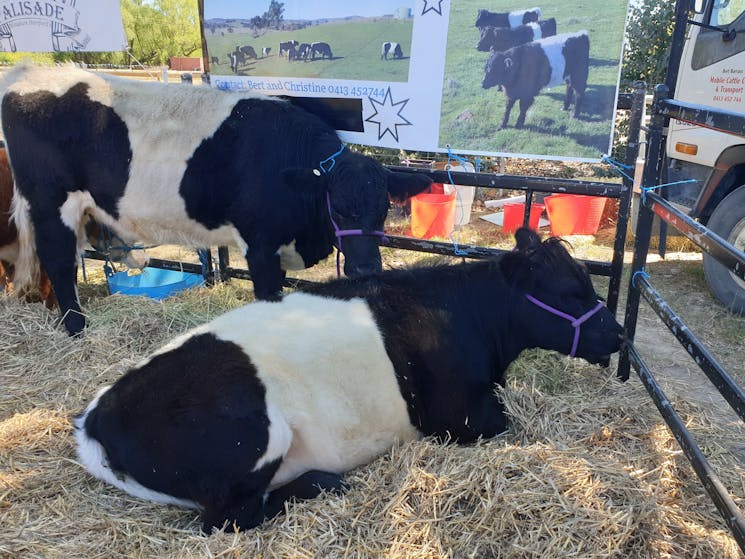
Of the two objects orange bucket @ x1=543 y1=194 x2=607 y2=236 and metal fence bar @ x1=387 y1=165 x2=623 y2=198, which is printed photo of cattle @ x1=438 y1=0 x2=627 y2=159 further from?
orange bucket @ x1=543 y1=194 x2=607 y2=236

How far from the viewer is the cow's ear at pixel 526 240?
3207mm

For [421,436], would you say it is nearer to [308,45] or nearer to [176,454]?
[176,454]

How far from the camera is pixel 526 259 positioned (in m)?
3.15

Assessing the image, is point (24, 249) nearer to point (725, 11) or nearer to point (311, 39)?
point (311, 39)

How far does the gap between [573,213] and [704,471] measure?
19.9 feet

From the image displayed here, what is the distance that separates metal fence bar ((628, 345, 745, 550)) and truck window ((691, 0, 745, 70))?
4287mm

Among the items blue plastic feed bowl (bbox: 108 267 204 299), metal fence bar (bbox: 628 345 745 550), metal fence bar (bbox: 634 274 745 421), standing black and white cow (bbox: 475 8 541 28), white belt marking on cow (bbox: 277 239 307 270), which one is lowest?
blue plastic feed bowl (bbox: 108 267 204 299)

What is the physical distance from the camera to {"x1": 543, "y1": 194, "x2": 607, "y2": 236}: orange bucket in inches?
311

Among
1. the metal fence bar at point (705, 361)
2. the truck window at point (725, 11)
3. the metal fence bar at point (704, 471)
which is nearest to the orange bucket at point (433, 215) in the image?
the truck window at point (725, 11)

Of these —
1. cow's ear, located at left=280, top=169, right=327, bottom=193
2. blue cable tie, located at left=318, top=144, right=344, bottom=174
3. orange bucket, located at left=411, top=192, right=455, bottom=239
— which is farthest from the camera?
orange bucket, located at left=411, top=192, right=455, bottom=239

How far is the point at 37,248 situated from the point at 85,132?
1.05m

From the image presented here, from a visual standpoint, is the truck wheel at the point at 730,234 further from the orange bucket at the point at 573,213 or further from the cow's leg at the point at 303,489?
the cow's leg at the point at 303,489

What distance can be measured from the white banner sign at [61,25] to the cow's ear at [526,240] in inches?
182

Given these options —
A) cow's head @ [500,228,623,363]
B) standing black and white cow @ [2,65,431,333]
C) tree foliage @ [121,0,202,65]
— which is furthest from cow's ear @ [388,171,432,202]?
tree foliage @ [121,0,202,65]
